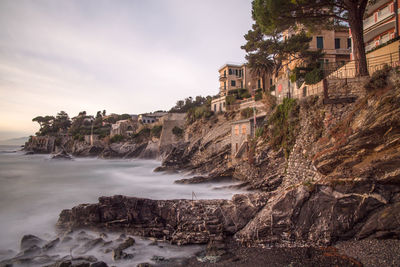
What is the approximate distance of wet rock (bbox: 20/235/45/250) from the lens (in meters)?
9.22

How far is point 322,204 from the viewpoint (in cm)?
874

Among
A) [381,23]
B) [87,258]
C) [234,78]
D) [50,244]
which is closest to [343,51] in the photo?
[381,23]

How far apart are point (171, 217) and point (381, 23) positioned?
77.7 feet

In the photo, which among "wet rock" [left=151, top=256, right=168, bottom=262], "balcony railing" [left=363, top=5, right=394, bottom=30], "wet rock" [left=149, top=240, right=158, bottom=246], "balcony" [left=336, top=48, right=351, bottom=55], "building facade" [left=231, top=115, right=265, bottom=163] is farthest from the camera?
"balcony" [left=336, top=48, right=351, bottom=55]

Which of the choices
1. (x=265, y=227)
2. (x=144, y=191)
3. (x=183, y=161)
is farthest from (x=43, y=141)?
(x=265, y=227)

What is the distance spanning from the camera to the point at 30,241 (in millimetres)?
9484

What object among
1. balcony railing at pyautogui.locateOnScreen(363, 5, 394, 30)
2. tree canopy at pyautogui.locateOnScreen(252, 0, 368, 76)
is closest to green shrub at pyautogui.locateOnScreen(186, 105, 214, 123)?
tree canopy at pyautogui.locateOnScreen(252, 0, 368, 76)

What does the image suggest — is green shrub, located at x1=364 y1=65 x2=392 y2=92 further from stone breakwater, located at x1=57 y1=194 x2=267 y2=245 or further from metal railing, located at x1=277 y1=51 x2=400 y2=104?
stone breakwater, located at x1=57 y1=194 x2=267 y2=245

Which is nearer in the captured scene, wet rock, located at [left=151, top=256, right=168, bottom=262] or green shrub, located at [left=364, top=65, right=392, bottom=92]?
wet rock, located at [left=151, top=256, right=168, bottom=262]

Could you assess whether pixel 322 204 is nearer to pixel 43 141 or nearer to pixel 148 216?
pixel 148 216

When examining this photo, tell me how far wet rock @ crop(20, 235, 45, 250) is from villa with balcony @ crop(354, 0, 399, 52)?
84.8 ft

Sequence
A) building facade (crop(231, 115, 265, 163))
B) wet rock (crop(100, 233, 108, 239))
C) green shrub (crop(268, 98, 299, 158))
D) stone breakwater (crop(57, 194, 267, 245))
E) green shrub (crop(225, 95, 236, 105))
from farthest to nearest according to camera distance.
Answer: green shrub (crop(225, 95, 236, 105)) → building facade (crop(231, 115, 265, 163)) → green shrub (crop(268, 98, 299, 158)) → wet rock (crop(100, 233, 108, 239)) → stone breakwater (crop(57, 194, 267, 245))

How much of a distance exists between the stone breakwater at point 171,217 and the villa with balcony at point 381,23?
18.4 meters

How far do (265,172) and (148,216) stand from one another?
9841 mm
